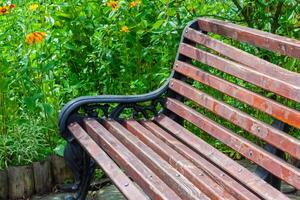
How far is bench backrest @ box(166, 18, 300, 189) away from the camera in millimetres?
2203

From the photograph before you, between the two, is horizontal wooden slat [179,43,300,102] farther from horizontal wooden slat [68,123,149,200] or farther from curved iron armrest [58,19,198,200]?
horizontal wooden slat [68,123,149,200]

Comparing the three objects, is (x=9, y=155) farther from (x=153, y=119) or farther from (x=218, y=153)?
(x=218, y=153)

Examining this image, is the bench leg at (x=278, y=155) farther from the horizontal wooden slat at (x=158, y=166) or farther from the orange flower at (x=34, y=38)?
the orange flower at (x=34, y=38)

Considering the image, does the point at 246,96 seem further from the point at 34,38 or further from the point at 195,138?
the point at 34,38

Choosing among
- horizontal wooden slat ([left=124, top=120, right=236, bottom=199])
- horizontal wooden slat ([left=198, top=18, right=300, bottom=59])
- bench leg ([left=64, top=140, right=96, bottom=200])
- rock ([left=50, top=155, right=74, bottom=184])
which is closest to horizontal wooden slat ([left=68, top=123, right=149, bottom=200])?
bench leg ([left=64, top=140, right=96, bottom=200])

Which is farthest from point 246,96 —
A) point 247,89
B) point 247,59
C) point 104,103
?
point 104,103

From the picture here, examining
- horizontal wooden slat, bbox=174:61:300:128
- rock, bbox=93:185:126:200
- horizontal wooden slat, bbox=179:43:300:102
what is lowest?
rock, bbox=93:185:126:200

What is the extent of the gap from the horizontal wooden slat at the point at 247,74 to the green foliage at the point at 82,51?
53 centimetres

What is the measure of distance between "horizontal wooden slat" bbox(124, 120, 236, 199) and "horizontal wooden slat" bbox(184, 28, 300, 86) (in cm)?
51

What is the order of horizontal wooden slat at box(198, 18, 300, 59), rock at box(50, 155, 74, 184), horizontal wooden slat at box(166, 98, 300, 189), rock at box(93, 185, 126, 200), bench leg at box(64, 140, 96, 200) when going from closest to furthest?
horizontal wooden slat at box(166, 98, 300, 189) < horizontal wooden slat at box(198, 18, 300, 59) < bench leg at box(64, 140, 96, 200) < rock at box(93, 185, 126, 200) < rock at box(50, 155, 74, 184)

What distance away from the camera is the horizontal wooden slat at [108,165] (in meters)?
2.27

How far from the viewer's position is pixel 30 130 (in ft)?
12.2

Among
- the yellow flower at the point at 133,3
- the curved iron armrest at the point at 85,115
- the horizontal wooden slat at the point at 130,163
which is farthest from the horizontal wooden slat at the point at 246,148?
the yellow flower at the point at 133,3

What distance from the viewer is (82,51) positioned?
156 inches
